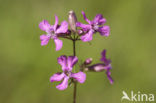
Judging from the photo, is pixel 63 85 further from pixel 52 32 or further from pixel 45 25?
pixel 45 25

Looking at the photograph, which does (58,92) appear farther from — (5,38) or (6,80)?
(5,38)

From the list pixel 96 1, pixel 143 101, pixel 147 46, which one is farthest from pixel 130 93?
pixel 96 1

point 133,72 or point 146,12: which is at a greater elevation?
point 146,12

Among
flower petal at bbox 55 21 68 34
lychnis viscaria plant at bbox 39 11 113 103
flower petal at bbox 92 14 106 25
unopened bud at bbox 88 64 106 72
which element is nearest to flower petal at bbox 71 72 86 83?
lychnis viscaria plant at bbox 39 11 113 103

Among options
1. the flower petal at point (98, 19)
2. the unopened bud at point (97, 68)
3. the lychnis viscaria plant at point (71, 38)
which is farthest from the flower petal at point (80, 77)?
the flower petal at point (98, 19)

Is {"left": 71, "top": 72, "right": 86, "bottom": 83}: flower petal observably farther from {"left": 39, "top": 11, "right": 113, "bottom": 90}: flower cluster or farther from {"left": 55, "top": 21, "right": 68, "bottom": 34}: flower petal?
{"left": 55, "top": 21, "right": 68, "bottom": 34}: flower petal

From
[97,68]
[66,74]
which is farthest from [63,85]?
[97,68]

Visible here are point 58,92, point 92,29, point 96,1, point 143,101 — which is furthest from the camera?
point 96,1

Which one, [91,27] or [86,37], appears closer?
[86,37]
